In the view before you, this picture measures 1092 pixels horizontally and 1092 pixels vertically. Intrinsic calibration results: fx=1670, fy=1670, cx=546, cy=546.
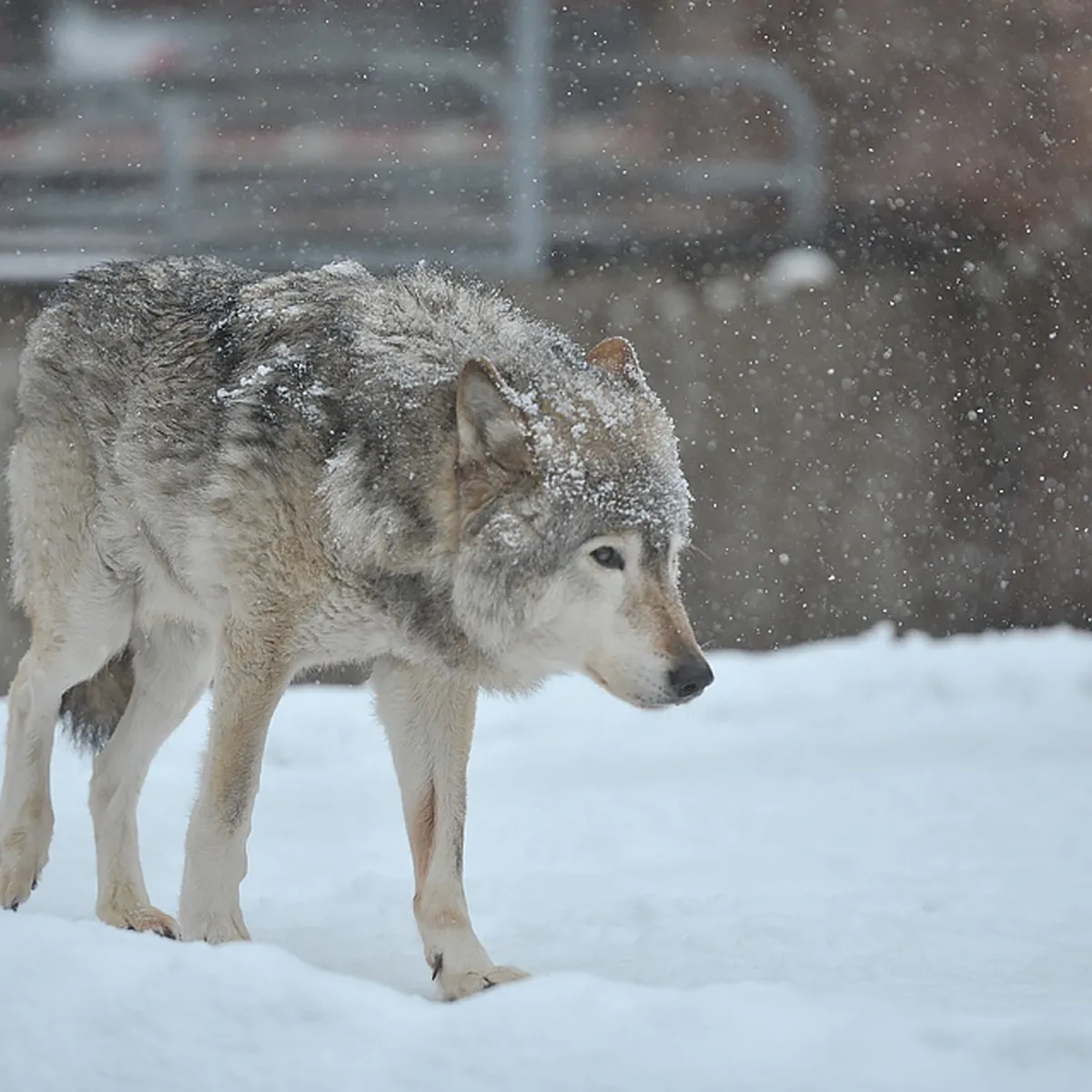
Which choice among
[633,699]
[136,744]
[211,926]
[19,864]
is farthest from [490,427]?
[19,864]

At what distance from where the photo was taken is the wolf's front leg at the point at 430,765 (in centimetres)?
387

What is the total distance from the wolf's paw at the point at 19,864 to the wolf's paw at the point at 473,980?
1237 millimetres

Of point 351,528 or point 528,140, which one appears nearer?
point 351,528

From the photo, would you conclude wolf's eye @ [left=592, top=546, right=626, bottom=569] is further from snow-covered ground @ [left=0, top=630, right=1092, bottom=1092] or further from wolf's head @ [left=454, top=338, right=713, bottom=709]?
snow-covered ground @ [left=0, top=630, right=1092, bottom=1092]

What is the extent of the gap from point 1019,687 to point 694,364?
313 centimetres

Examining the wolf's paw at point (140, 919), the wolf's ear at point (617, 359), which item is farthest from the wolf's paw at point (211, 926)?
the wolf's ear at point (617, 359)

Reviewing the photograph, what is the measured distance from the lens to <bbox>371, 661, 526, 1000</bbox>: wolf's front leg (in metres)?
3.87

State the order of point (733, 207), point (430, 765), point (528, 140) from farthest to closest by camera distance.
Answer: point (733, 207) → point (528, 140) → point (430, 765)

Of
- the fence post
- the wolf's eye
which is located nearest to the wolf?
the wolf's eye

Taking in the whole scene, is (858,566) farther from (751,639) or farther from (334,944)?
(334,944)

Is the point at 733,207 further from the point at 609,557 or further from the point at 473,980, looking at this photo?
the point at 473,980

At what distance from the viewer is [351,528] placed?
364cm

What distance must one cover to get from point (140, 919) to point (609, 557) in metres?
1.63

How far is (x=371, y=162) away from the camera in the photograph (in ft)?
32.9
